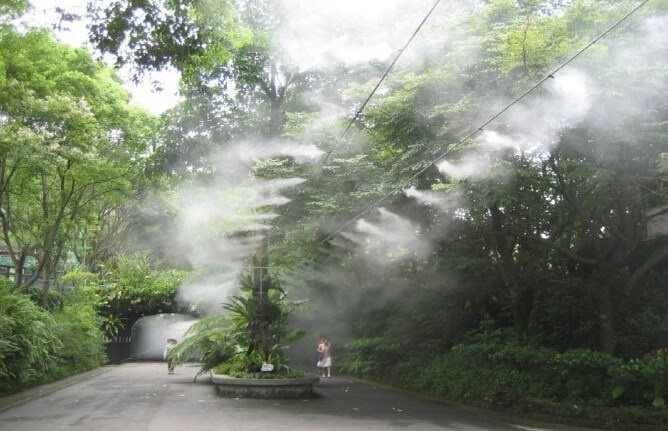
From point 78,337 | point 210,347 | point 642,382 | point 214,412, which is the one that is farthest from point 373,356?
point 642,382

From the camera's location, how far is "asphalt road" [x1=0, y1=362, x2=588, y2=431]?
10.2m

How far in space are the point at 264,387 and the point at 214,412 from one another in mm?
2758

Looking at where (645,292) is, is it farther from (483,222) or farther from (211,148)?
Result: (211,148)

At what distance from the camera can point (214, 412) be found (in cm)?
1188

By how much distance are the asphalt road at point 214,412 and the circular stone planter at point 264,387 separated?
15.5 inches

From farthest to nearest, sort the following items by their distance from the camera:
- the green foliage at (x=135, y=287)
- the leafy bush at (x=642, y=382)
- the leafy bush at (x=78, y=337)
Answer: the green foliage at (x=135, y=287) → the leafy bush at (x=78, y=337) → the leafy bush at (x=642, y=382)

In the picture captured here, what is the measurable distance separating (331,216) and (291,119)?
3.23 meters

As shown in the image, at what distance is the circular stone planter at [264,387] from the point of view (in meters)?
14.6

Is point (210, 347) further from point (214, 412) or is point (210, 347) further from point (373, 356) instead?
point (214, 412)

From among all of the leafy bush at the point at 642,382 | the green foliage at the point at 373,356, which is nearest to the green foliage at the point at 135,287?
the green foliage at the point at 373,356

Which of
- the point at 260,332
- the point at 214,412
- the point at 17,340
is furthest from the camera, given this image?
the point at 260,332

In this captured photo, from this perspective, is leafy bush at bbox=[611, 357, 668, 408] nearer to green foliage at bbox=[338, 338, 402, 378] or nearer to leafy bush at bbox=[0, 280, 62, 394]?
green foliage at bbox=[338, 338, 402, 378]

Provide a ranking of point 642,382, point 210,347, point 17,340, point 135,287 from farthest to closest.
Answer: point 135,287 < point 210,347 < point 17,340 < point 642,382

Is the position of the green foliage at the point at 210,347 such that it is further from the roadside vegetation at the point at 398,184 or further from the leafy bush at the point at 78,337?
the leafy bush at the point at 78,337
